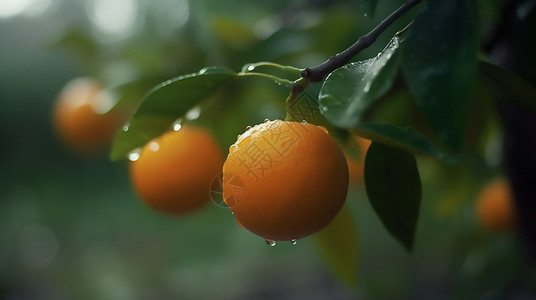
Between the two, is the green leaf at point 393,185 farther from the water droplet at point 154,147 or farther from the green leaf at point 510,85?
the water droplet at point 154,147

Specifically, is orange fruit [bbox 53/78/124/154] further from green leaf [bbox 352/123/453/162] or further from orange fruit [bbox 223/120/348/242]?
green leaf [bbox 352/123/453/162]

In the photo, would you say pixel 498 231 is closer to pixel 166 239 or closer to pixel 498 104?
pixel 498 104

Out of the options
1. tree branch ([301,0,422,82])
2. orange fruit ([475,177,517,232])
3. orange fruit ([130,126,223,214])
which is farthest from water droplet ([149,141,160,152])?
orange fruit ([475,177,517,232])

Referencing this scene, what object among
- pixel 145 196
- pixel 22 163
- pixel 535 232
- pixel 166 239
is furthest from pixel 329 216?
pixel 166 239

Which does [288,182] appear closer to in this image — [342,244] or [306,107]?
[306,107]

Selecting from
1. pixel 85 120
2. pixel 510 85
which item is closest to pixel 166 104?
pixel 510 85

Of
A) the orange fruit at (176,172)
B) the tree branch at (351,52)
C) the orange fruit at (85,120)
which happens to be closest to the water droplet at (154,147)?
the orange fruit at (176,172)
